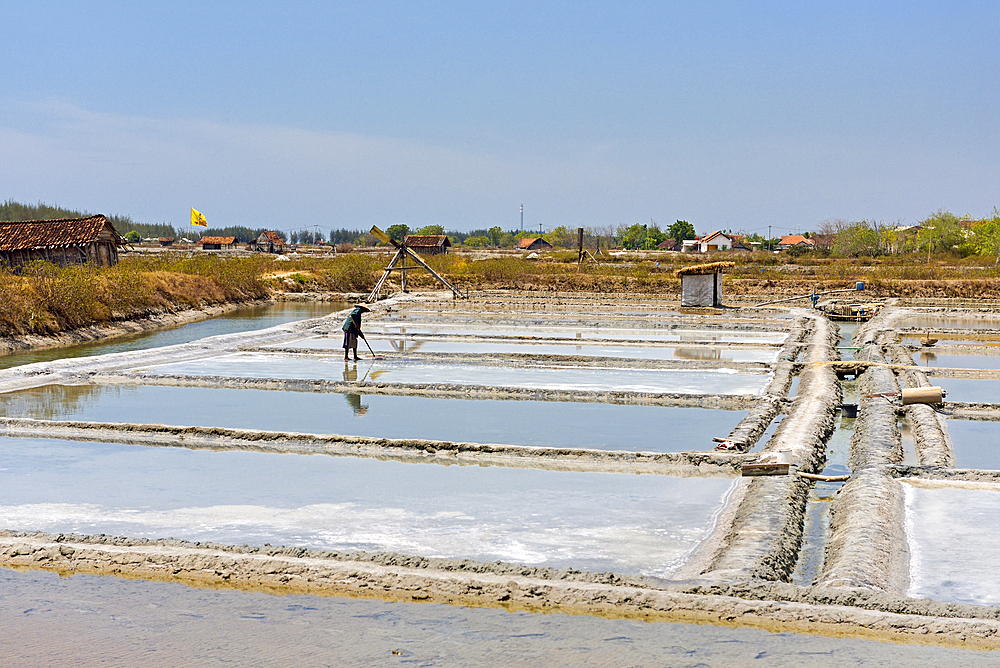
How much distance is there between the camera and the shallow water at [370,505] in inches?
194

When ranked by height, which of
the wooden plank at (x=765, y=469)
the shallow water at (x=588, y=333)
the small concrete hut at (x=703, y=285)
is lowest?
the wooden plank at (x=765, y=469)

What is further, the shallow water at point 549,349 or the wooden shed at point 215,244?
the wooden shed at point 215,244

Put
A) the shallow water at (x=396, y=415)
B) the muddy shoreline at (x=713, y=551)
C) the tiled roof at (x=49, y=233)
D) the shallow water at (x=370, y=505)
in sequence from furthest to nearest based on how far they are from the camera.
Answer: the tiled roof at (x=49, y=233) < the shallow water at (x=396, y=415) < the shallow water at (x=370, y=505) < the muddy shoreline at (x=713, y=551)

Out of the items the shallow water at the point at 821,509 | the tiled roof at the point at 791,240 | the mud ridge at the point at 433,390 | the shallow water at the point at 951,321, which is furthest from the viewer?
the tiled roof at the point at 791,240

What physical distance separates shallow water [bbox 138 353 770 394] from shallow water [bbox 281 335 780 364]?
50.1 inches

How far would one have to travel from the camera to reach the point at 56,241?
21594 millimetres

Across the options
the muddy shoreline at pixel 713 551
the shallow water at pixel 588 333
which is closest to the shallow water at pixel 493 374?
the muddy shoreline at pixel 713 551

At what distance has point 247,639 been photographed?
3.80 metres

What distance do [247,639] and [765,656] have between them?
2149mm

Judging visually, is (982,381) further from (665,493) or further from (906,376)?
(665,493)

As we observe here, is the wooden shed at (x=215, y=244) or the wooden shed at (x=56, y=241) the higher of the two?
the wooden shed at (x=215, y=244)

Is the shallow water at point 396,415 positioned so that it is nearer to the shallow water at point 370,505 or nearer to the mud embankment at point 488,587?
the shallow water at point 370,505

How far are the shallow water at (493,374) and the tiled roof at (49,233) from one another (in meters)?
10.9

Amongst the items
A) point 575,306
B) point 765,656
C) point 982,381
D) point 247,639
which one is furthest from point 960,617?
point 575,306
